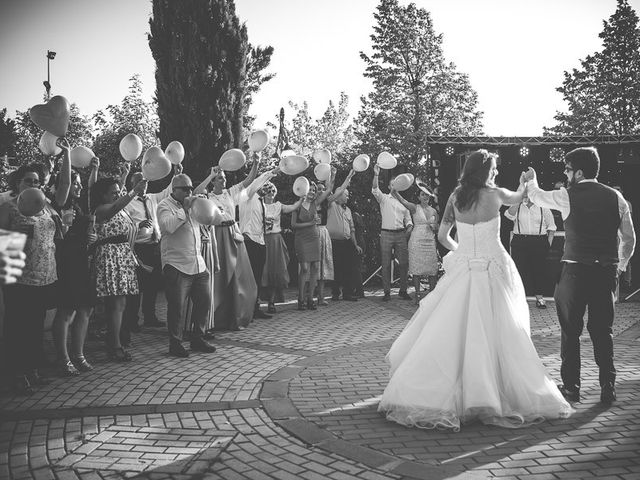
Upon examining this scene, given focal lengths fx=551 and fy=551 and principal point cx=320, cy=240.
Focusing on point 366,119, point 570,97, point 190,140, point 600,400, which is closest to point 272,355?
point 600,400

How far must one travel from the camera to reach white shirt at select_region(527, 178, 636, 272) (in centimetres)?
479

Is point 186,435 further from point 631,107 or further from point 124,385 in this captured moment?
point 631,107

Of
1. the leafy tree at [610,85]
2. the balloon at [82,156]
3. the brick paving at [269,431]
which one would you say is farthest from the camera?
the leafy tree at [610,85]

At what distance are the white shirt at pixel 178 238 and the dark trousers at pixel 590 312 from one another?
3963 mm

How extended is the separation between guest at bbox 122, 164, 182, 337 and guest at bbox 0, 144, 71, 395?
1747 millimetres

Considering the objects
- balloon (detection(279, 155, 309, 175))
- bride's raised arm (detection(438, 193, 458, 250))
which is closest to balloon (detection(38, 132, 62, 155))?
balloon (detection(279, 155, 309, 175))

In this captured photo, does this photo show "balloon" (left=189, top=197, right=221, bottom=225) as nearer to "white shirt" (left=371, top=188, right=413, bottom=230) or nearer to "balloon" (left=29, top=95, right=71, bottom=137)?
"balloon" (left=29, top=95, right=71, bottom=137)

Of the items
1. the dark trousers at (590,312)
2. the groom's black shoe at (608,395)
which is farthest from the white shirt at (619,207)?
the groom's black shoe at (608,395)

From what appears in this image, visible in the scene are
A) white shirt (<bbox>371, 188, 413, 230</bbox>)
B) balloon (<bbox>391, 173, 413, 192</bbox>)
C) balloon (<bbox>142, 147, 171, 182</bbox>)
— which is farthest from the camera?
white shirt (<bbox>371, 188, 413, 230</bbox>)

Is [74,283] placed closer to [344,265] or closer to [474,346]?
[474,346]

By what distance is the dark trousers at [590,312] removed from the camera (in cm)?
477

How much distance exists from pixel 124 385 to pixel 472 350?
10.8ft

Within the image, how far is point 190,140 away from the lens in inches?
625

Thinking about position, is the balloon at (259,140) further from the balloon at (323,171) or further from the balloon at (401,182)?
the balloon at (401,182)
